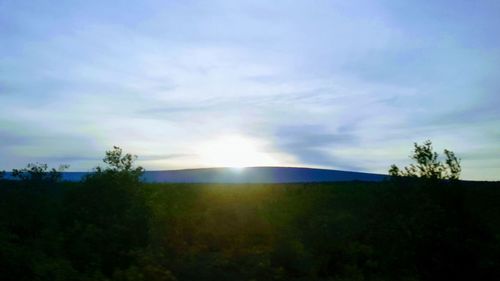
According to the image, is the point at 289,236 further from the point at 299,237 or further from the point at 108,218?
the point at 108,218

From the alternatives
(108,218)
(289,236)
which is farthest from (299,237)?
(108,218)

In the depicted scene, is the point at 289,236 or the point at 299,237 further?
the point at 299,237

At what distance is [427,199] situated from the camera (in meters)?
21.0

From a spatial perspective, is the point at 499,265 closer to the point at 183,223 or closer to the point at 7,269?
the point at 7,269

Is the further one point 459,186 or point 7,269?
point 459,186

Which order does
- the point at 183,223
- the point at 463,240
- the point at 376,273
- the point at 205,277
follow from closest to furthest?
1. the point at 205,277
2. the point at 376,273
3. the point at 463,240
4. the point at 183,223

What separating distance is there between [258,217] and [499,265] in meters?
17.4

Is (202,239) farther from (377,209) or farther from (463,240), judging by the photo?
(463,240)

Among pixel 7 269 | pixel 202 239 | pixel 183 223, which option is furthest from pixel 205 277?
pixel 183 223

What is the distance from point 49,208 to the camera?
23531mm

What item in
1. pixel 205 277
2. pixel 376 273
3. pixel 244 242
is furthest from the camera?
pixel 244 242

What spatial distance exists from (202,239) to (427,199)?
16.0 m

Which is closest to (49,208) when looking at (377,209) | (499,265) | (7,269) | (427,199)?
(7,269)

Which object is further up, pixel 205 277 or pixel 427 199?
pixel 427 199
